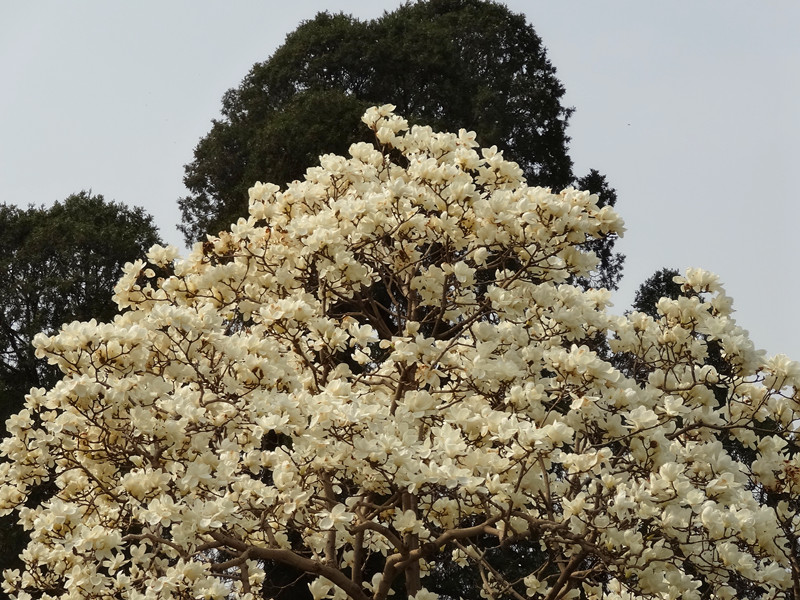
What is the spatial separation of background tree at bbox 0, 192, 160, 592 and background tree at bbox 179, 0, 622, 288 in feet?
4.15

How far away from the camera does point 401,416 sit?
5.02m

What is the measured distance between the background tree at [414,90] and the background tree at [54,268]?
49.8 inches

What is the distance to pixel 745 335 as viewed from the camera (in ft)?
18.2

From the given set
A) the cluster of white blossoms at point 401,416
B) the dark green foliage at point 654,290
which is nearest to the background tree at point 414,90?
the dark green foliage at point 654,290

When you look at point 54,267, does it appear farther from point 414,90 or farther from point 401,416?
point 401,416

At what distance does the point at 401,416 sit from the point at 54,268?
38.3 feet

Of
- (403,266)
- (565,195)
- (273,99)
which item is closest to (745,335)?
(565,195)

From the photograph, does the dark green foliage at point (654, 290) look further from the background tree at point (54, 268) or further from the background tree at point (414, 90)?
the background tree at point (54, 268)

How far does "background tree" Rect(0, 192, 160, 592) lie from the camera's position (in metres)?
14.5

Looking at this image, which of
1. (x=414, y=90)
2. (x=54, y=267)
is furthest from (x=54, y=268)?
(x=414, y=90)

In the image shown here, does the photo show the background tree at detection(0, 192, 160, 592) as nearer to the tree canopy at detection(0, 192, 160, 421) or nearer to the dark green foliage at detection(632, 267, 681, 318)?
Answer: the tree canopy at detection(0, 192, 160, 421)

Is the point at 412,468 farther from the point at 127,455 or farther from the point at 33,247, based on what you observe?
the point at 33,247

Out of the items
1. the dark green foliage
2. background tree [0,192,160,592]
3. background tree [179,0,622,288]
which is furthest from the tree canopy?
the dark green foliage

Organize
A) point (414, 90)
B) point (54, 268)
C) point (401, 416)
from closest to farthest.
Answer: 1. point (401, 416)
2. point (54, 268)
3. point (414, 90)
